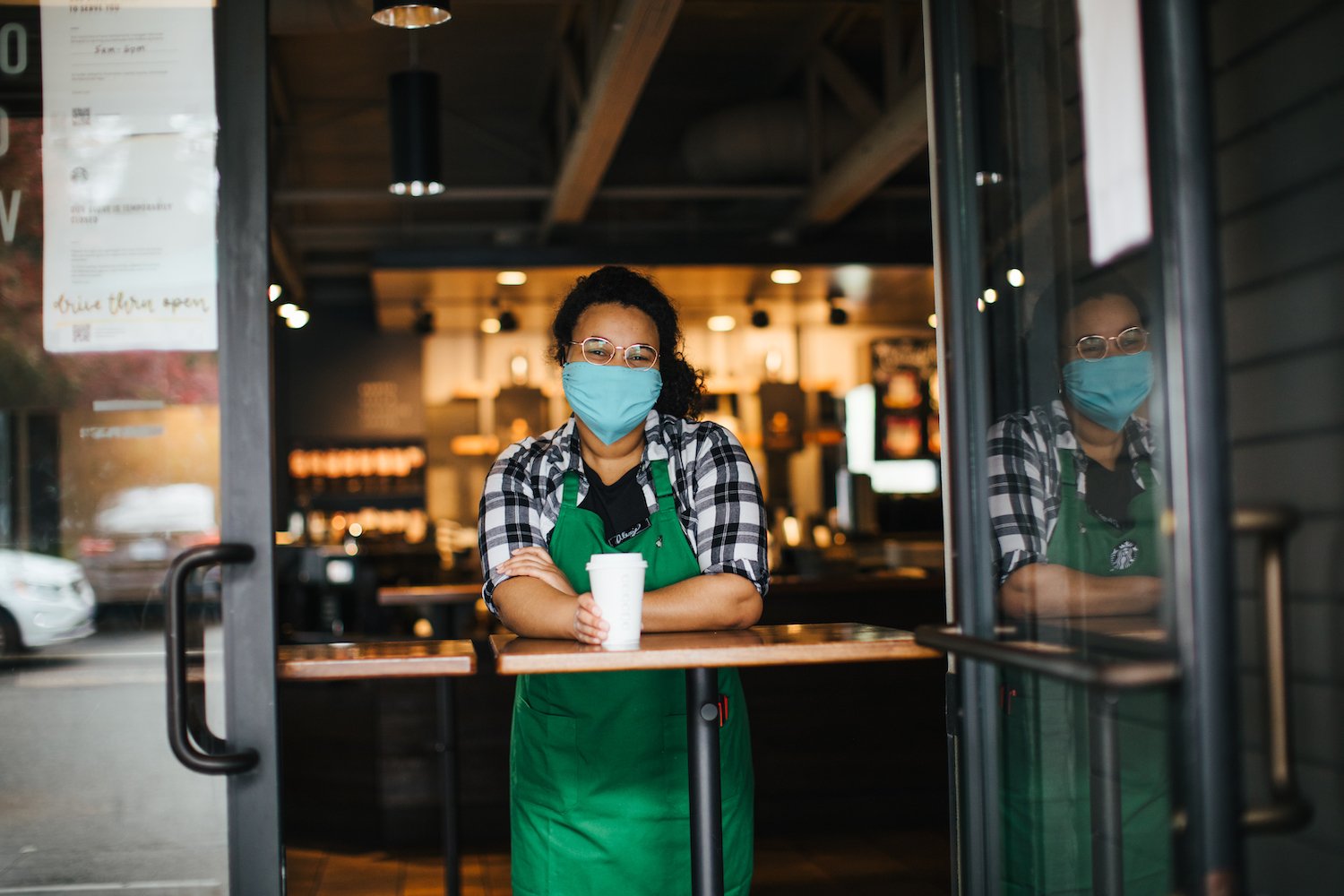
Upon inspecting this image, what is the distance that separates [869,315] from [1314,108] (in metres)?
8.36

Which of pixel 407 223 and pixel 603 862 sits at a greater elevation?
pixel 407 223

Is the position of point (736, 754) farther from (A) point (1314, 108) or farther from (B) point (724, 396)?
(B) point (724, 396)

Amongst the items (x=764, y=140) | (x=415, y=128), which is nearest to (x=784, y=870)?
(x=415, y=128)

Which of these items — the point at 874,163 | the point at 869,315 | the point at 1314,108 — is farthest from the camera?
the point at 869,315

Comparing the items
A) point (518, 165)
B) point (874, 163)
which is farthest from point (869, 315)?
point (874, 163)

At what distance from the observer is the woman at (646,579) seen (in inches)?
96.0

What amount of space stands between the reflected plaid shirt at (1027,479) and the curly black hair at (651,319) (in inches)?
31.9

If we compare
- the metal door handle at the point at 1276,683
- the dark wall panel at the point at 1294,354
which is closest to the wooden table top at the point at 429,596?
the dark wall panel at the point at 1294,354

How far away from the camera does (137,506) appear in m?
2.03

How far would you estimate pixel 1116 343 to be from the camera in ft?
5.87

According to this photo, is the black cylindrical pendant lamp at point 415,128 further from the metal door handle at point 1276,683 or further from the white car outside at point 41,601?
the metal door handle at point 1276,683

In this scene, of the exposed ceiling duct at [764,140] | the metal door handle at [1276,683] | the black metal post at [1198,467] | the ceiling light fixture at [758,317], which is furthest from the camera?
the ceiling light fixture at [758,317]

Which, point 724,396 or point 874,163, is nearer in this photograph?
point 874,163

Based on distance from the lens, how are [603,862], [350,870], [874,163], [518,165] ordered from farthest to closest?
[518,165] < [874,163] < [350,870] < [603,862]
